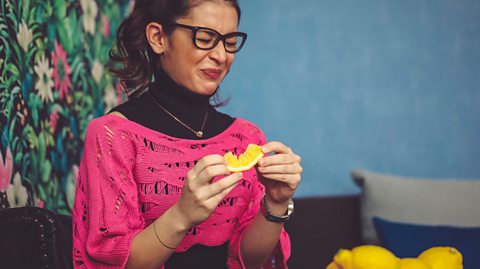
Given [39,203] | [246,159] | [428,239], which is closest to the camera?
[246,159]

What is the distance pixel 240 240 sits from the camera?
1.28 meters

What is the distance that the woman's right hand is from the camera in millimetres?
945

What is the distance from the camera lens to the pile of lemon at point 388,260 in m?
0.97

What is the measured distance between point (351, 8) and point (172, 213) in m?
1.72

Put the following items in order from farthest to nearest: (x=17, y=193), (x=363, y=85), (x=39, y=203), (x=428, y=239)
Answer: (x=363, y=85) < (x=428, y=239) < (x=39, y=203) < (x=17, y=193)

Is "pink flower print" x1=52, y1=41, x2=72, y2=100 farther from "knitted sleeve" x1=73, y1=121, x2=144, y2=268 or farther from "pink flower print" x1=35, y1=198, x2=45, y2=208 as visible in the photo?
"knitted sleeve" x1=73, y1=121, x2=144, y2=268

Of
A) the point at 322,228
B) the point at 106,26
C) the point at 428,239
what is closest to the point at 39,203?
the point at 106,26

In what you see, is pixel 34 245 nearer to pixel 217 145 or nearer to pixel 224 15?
pixel 217 145

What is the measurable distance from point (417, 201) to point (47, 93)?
146 cm

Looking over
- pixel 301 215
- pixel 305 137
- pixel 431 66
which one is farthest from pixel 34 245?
pixel 431 66

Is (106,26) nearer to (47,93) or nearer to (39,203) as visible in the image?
(47,93)

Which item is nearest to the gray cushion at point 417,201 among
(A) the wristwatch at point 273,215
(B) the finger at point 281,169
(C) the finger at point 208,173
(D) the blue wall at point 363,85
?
(D) the blue wall at point 363,85

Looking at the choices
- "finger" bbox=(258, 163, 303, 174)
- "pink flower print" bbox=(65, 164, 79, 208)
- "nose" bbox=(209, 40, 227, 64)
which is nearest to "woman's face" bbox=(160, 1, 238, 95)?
"nose" bbox=(209, 40, 227, 64)

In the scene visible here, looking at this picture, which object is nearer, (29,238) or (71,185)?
(29,238)
